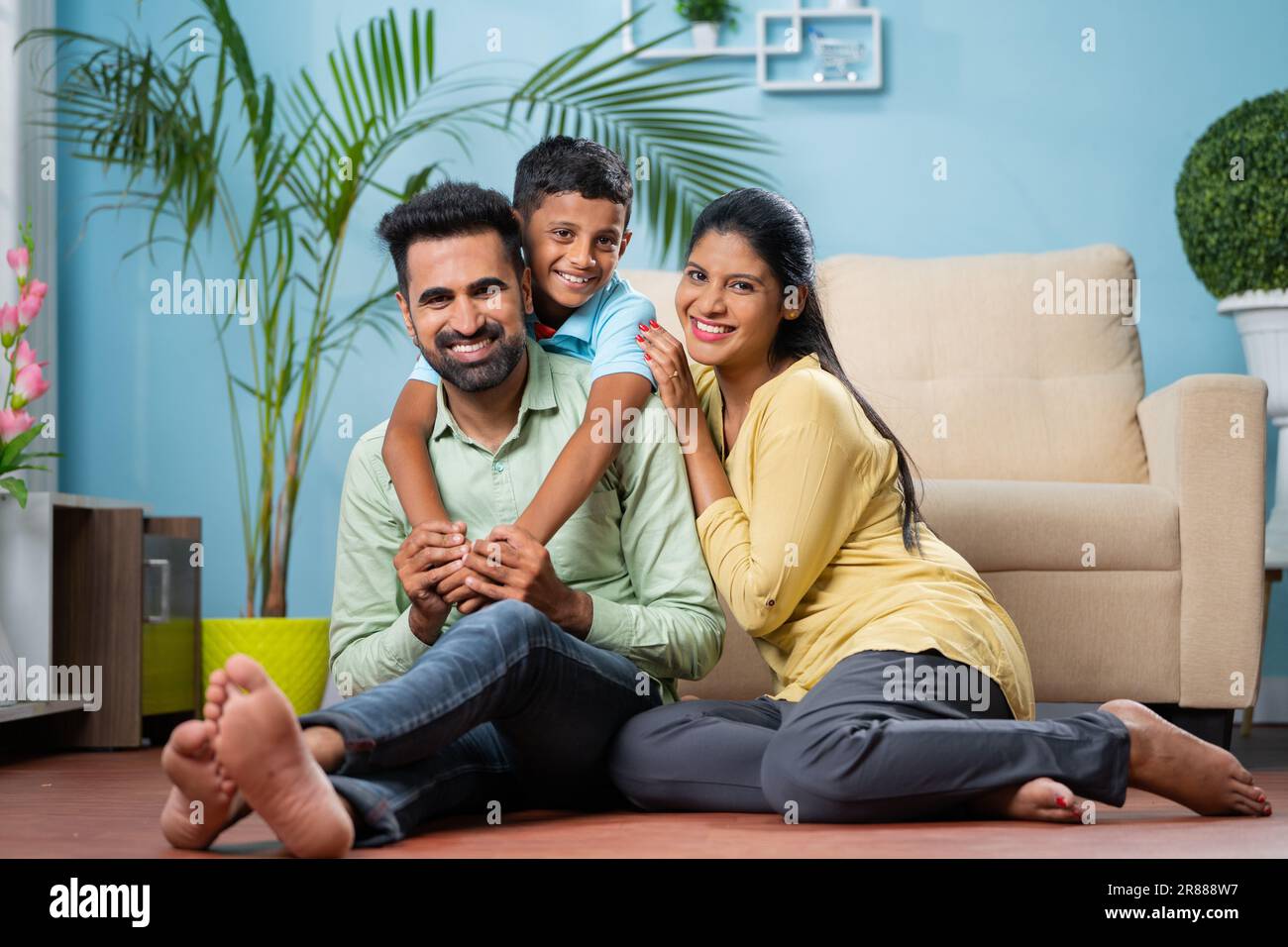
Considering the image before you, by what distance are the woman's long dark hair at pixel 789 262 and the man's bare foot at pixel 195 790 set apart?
93 centimetres

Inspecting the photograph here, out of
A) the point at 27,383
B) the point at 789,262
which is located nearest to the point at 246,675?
the point at 789,262

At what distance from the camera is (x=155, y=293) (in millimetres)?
3756

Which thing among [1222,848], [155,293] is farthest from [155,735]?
[1222,848]

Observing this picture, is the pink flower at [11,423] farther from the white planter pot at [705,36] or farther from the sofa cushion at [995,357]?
the white planter pot at [705,36]

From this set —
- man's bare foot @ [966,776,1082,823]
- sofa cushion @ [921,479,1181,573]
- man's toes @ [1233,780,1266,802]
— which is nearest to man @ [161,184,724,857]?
man's bare foot @ [966,776,1082,823]

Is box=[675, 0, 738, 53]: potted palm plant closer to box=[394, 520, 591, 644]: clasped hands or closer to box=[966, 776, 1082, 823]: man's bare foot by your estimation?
box=[394, 520, 591, 644]: clasped hands

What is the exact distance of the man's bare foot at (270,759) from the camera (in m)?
1.20

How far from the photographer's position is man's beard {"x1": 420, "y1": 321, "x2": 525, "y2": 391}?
5.84ft

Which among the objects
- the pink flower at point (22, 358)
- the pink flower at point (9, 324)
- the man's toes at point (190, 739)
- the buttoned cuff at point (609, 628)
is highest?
the pink flower at point (9, 324)

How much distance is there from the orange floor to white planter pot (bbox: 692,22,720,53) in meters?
2.43

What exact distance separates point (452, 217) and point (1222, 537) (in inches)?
62.1

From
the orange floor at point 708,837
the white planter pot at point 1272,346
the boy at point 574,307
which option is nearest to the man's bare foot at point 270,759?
the orange floor at point 708,837

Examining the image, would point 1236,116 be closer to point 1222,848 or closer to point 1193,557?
point 1193,557

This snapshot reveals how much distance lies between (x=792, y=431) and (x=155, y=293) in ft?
8.51
